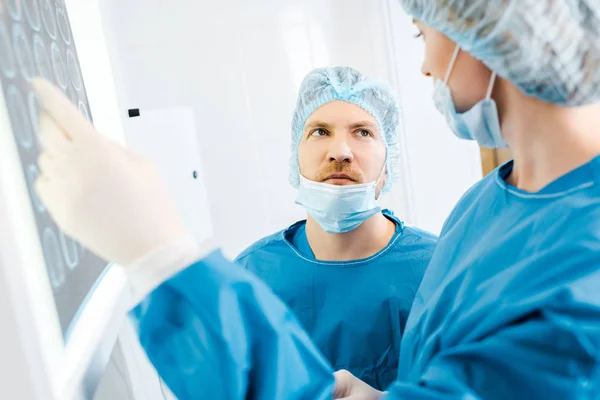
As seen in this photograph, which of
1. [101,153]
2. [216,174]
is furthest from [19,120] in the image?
[216,174]

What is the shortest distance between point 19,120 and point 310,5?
1912 millimetres

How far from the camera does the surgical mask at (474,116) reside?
74 centimetres

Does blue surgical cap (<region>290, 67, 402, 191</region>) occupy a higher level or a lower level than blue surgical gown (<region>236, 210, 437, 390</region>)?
higher

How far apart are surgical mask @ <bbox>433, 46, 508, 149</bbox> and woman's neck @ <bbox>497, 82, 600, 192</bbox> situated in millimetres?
26

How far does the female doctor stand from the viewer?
0.57 metres

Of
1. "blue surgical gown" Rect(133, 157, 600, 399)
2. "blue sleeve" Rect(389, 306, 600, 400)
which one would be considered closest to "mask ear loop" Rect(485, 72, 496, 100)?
"blue surgical gown" Rect(133, 157, 600, 399)

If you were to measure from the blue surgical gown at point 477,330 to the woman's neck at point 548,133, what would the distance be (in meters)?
0.02

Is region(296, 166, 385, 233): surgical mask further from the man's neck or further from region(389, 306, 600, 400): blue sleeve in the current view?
region(389, 306, 600, 400): blue sleeve

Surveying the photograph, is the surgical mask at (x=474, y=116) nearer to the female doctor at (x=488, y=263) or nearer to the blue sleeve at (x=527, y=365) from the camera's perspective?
the female doctor at (x=488, y=263)

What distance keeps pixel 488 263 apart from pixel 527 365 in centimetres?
20

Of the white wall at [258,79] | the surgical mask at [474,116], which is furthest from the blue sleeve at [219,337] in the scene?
the white wall at [258,79]

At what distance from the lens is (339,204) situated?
132 cm

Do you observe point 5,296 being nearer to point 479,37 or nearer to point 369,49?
point 479,37

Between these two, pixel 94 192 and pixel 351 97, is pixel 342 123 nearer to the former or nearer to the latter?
pixel 351 97
